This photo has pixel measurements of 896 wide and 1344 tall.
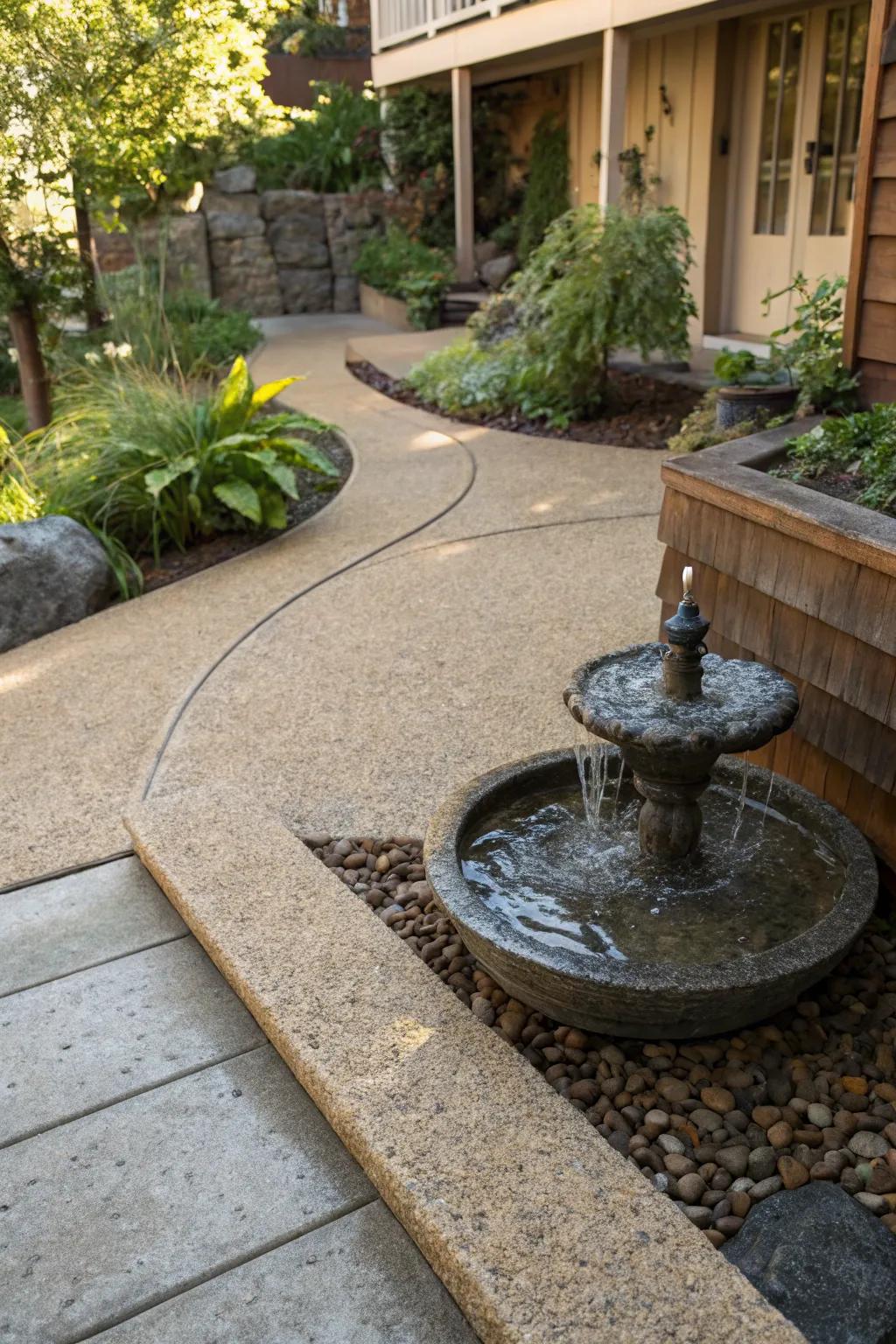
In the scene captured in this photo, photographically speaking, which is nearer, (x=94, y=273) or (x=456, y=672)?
(x=456, y=672)

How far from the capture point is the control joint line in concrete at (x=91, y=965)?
8.43 ft

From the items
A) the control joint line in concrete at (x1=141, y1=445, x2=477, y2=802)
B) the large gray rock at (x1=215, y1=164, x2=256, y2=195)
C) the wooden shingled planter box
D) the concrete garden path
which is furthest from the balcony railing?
the wooden shingled planter box

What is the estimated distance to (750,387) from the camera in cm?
597

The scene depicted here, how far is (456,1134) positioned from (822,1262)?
2.05ft

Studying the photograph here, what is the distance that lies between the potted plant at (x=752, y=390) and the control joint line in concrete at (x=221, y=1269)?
15.3 feet

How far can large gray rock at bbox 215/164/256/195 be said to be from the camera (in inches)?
531

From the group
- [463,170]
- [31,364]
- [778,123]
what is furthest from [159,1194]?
[463,170]

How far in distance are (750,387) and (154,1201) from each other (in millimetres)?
5127

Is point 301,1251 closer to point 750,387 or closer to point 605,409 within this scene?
point 750,387

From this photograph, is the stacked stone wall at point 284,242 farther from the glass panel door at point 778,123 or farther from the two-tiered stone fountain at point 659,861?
the two-tiered stone fountain at point 659,861

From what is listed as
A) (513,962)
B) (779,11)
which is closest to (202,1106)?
(513,962)

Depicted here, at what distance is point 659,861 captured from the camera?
262cm

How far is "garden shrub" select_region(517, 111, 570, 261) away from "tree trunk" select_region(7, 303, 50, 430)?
654cm

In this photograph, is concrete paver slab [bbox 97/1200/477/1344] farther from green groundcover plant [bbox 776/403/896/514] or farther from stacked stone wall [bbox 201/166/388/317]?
stacked stone wall [bbox 201/166/388/317]
